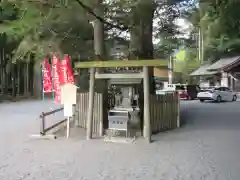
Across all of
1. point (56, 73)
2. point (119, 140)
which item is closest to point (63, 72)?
point (56, 73)

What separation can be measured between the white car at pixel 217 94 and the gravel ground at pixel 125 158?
19.3m

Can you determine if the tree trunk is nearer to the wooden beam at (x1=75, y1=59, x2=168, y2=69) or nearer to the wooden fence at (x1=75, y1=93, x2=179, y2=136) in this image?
the wooden fence at (x1=75, y1=93, x2=179, y2=136)

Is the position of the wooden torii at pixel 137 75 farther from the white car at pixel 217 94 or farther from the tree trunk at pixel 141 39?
the white car at pixel 217 94

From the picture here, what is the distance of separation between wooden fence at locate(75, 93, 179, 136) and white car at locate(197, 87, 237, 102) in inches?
715

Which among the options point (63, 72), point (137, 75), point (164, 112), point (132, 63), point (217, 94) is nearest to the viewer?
point (132, 63)

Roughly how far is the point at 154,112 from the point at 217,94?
20.5 m

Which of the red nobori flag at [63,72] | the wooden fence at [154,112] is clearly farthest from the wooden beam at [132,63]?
the red nobori flag at [63,72]

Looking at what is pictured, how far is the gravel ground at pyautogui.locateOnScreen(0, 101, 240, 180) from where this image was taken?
648 centimetres

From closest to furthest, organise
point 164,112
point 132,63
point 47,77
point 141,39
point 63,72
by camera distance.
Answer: point 132,63 < point 164,112 < point 63,72 < point 141,39 < point 47,77

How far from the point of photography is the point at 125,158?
25.8ft

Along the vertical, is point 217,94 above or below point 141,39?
below

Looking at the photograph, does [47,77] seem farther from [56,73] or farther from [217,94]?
[217,94]

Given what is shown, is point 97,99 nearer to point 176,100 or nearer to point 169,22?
point 176,100

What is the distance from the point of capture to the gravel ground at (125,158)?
6480mm
